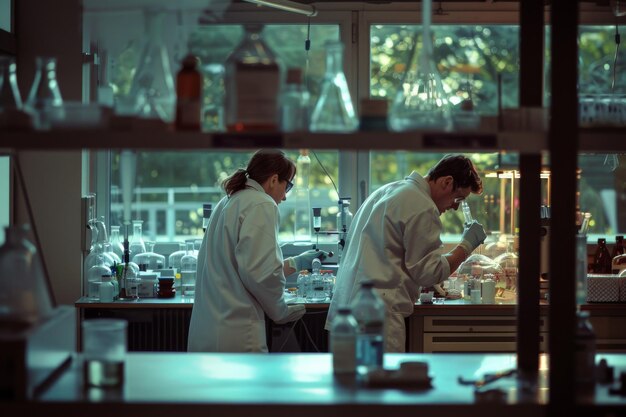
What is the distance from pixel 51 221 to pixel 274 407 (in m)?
3.21

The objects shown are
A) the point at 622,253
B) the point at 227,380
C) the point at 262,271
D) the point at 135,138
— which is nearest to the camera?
the point at 135,138

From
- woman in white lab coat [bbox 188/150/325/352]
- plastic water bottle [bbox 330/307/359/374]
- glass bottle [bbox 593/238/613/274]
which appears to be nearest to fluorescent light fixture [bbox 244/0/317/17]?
woman in white lab coat [bbox 188/150/325/352]

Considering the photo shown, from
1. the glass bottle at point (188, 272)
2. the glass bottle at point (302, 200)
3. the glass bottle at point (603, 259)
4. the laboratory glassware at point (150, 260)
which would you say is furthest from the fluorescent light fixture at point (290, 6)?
the glass bottle at point (603, 259)

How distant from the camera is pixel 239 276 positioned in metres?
3.55

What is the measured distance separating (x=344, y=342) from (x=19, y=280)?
81 centimetres

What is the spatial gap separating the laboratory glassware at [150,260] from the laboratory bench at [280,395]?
263 centimetres

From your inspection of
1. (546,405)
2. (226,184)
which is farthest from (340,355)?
(226,184)

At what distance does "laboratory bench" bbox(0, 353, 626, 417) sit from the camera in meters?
1.90

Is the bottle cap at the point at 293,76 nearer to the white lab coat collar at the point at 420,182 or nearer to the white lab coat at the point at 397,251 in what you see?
the white lab coat at the point at 397,251

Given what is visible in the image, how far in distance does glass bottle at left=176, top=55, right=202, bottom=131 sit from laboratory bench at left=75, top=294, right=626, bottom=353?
8.27 feet

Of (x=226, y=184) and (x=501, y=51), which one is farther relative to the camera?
(x=501, y=51)

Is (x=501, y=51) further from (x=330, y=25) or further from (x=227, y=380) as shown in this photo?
(x=227, y=380)

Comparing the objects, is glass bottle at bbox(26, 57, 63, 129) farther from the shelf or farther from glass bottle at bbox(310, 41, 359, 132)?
glass bottle at bbox(310, 41, 359, 132)

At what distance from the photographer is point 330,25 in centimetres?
527
